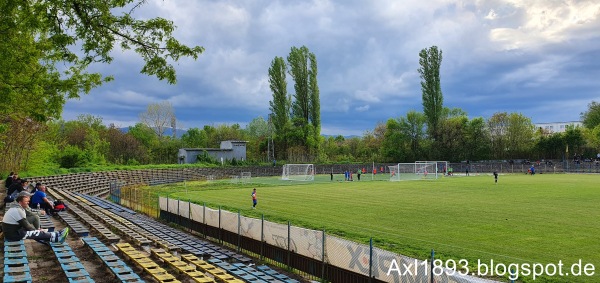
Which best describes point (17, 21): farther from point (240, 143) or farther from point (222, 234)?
point (240, 143)

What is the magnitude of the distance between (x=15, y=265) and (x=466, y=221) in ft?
70.7

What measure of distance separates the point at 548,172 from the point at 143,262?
275ft

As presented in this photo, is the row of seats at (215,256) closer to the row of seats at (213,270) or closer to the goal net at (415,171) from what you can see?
the row of seats at (213,270)

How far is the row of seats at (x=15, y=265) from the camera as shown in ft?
33.5

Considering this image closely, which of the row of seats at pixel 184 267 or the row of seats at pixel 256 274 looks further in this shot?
the row of seats at pixel 256 274

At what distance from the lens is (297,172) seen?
82.0 metres

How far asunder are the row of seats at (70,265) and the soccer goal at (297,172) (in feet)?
199

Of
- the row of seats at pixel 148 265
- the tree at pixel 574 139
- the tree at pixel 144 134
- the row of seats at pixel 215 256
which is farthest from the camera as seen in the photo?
the tree at pixel 144 134

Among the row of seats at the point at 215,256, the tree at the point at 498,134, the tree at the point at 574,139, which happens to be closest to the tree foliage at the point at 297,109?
the tree at the point at 498,134

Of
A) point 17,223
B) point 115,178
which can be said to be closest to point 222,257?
point 17,223

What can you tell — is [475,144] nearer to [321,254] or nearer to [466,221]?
[466,221]

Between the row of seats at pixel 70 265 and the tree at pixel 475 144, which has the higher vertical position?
the tree at pixel 475 144

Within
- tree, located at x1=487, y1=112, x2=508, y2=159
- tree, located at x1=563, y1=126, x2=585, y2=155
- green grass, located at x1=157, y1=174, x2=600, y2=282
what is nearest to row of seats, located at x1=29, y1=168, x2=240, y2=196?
green grass, located at x1=157, y1=174, x2=600, y2=282

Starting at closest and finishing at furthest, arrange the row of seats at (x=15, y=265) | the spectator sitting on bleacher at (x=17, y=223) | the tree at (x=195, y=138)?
1. the row of seats at (x=15, y=265)
2. the spectator sitting on bleacher at (x=17, y=223)
3. the tree at (x=195, y=138)
